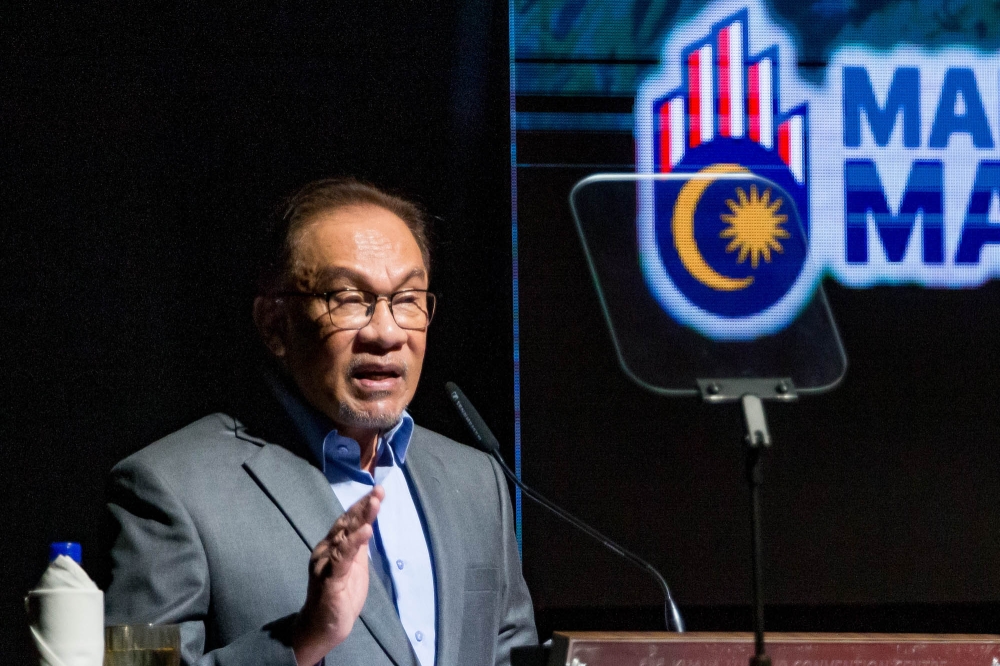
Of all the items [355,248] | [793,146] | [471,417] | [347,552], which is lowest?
[347,552]

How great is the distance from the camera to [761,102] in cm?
330

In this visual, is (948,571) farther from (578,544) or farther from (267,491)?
(267,491)

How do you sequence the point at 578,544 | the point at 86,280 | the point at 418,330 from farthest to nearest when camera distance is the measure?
the point at 578,544
the point at 86,280
the point at 418,330

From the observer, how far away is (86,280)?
9.77 feet

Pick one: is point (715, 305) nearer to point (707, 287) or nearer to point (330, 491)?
point (707, 287)

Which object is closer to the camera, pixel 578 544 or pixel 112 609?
pixel 112 609

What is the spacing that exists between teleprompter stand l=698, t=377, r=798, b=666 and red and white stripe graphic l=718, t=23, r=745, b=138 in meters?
1.80

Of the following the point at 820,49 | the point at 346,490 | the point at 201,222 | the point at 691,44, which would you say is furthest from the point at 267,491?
the point at 820,49

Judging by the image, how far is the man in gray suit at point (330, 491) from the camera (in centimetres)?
200

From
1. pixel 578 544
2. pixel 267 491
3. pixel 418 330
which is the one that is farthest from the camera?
pixel 578 544

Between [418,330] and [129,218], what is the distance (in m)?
1.09

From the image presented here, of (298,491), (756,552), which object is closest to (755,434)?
(756,552)

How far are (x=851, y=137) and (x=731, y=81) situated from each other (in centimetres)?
37

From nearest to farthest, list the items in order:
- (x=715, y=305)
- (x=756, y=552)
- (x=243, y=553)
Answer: (x=756, y=552)
(x=715, y=305)
(x=243, y=553)
